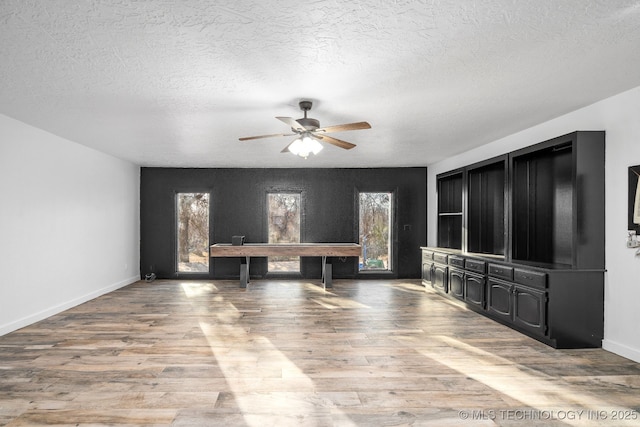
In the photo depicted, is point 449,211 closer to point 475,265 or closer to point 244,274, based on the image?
point 475,265

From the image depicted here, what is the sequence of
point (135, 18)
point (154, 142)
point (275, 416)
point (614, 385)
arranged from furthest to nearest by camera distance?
point (154, 142), point (614, 385), point (275, 416), point (135, 18)

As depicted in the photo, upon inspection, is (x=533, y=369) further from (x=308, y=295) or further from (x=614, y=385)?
(x=308, y=295)

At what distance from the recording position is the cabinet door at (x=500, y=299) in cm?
409

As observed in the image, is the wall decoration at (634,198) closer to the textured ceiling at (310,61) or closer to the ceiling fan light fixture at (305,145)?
the textured ceiling at (310,61)

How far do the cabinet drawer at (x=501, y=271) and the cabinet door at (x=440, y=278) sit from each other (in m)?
1.23

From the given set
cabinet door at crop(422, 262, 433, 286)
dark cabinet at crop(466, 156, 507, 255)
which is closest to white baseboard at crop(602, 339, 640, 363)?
dark cabinet at crop(466, 156, 507, 255)

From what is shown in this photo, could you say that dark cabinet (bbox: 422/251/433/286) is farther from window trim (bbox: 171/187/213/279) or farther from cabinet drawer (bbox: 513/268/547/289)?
window trim (bbox: 171/187/213/279)

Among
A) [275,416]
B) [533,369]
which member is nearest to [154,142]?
[275,416]

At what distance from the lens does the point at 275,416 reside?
7.45 ft

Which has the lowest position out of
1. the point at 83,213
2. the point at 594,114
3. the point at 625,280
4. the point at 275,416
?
the point at 275,416

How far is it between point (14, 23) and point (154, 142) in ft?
10.5

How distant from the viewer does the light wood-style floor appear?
229 cm

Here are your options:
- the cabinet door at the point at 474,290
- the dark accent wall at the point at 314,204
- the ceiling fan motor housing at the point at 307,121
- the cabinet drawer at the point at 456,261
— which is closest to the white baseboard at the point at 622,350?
the cabinet door at the point at 474,290

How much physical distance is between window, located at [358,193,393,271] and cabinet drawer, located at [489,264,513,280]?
324 centimetres
